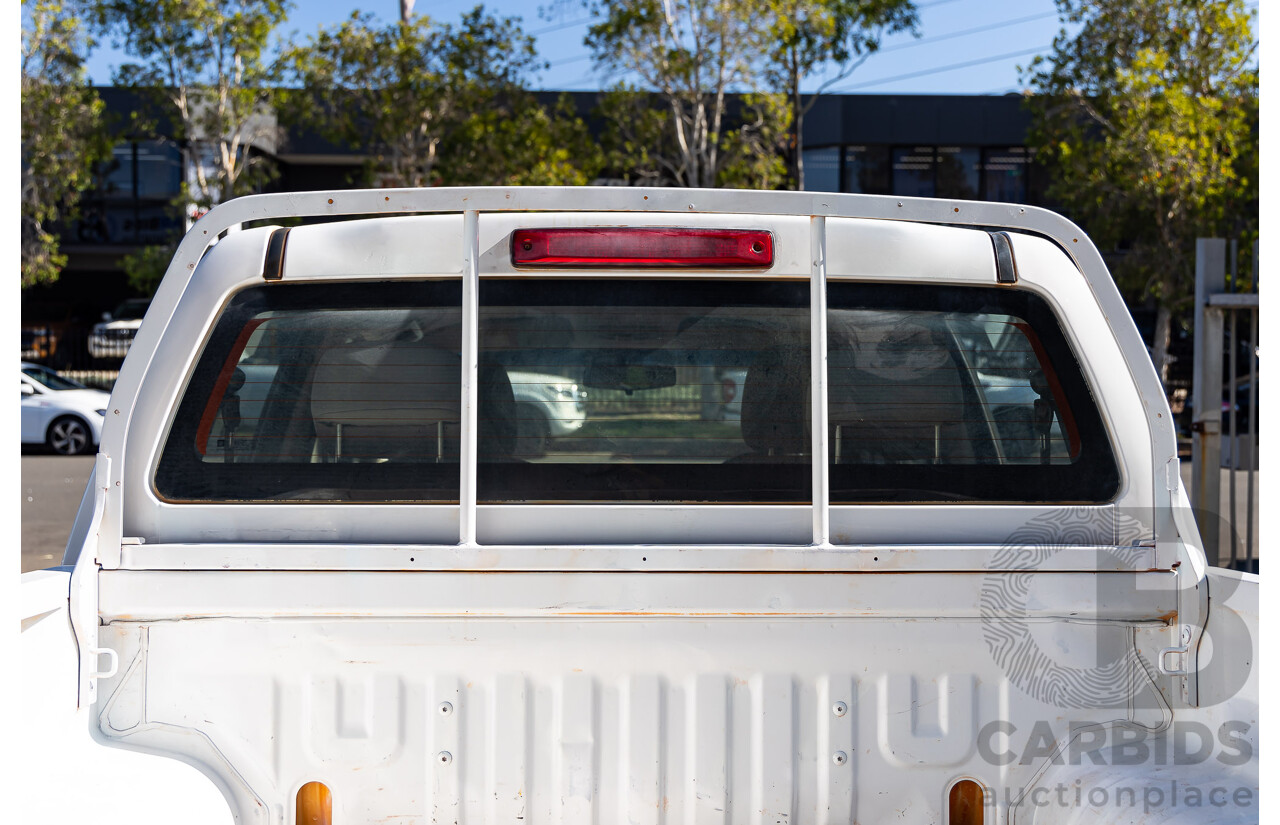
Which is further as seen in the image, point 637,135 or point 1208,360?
point 637,135

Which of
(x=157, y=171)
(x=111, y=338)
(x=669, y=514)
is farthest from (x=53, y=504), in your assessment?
(x=157, y=171)

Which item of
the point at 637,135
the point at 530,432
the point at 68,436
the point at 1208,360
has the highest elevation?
the point at 637,135

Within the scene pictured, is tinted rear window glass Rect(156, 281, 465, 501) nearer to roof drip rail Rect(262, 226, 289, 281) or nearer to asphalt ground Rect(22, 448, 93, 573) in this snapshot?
roof drip rail Rect(262, 226, 289, 281)

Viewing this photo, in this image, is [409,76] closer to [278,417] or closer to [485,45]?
[485,45]

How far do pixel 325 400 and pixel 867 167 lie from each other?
26406mm

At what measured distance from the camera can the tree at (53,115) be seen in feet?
60.5

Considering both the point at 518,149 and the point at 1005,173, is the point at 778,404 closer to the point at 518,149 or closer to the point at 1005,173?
the point at 518,149

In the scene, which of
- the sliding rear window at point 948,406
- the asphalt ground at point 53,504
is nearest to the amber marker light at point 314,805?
the sliding rear window at point 948,406

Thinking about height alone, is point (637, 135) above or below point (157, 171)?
below

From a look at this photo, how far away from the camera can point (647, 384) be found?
92.4 inches

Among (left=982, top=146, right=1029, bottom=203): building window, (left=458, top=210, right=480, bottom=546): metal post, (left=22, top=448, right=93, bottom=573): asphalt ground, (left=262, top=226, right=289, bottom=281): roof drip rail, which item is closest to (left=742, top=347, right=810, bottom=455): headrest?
(left=458, top=210, right=480, bottom=546): metal post

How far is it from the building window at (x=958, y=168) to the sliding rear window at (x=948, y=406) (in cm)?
2609

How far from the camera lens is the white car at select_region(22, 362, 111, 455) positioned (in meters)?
15.9

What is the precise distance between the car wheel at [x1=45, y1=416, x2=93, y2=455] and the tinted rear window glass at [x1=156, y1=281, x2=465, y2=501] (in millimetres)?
15633
